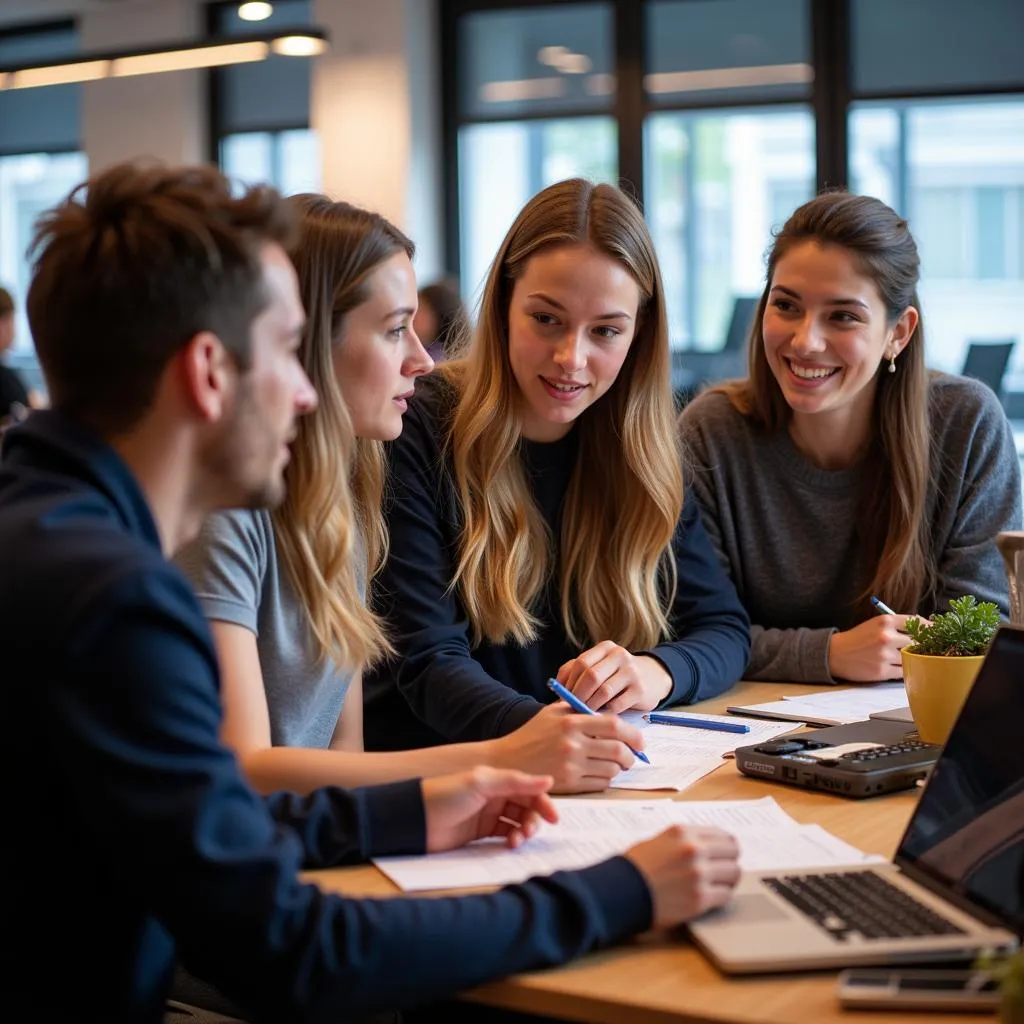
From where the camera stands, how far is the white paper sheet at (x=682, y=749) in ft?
5.30

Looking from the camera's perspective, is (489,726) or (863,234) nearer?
(489,726)

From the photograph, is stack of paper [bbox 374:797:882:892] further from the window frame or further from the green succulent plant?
the window frame

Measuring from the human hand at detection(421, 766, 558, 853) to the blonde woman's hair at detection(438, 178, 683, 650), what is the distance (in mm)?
679

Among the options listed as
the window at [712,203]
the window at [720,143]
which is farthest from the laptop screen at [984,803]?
the window at [712,203]

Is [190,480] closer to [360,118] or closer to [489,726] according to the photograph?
[489,726]

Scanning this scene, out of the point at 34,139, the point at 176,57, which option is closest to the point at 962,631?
the point at 176,57

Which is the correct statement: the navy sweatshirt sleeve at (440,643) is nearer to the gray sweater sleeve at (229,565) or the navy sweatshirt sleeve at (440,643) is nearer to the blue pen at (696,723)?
the blue pen at (696,723)

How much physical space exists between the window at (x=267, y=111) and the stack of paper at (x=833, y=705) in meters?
6.90

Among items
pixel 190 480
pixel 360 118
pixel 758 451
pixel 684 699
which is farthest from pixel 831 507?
pixel 360 118

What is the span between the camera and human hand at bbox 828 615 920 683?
215cm

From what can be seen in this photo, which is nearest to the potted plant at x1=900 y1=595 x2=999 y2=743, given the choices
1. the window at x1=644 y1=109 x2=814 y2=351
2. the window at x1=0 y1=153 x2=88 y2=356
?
the window at x1=644 y1=109 x2=814 y2=351

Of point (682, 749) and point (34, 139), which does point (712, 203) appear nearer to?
point (34, 139)

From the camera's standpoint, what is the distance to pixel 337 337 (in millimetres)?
1822

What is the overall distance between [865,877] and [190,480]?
2.22 ft
